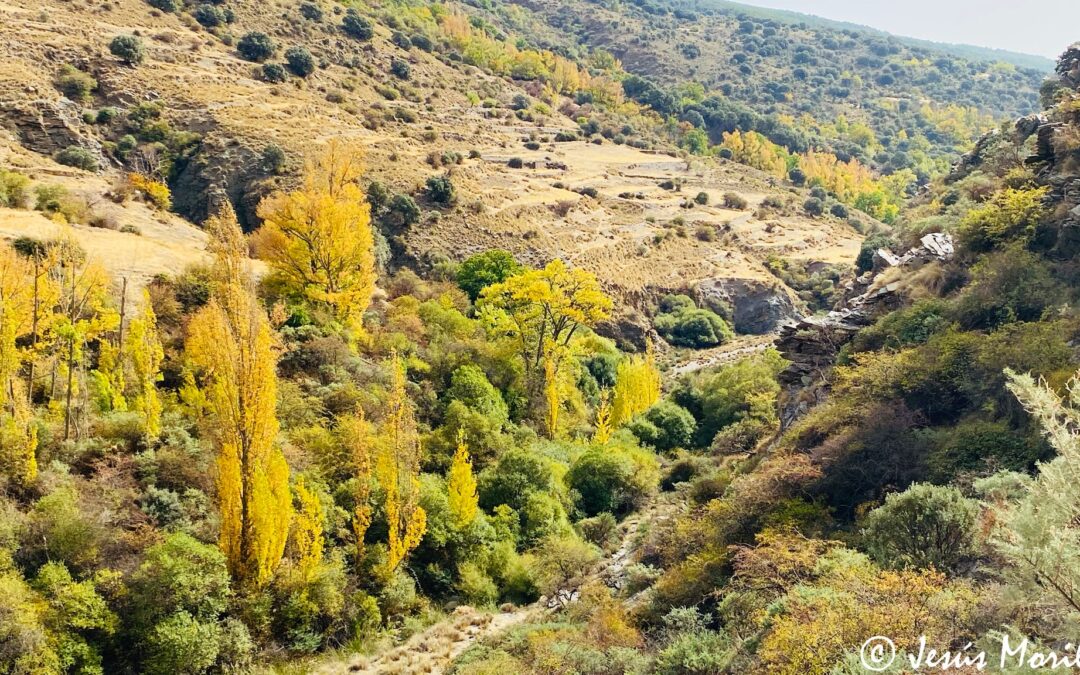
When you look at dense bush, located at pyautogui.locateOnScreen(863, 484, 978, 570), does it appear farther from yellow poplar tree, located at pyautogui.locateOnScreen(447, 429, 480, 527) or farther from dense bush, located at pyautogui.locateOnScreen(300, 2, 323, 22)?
dense bush, located at pyautogui.locateOnScreen(300, 2, 323, 22)

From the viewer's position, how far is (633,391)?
36031 mm

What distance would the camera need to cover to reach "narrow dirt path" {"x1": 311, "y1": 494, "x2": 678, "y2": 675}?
691 inches

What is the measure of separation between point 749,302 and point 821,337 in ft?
104

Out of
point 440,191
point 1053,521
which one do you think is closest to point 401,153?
point 440,191

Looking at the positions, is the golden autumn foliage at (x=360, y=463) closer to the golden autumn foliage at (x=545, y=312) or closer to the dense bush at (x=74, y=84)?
the golden autumn foliage at (x=545, y=312)

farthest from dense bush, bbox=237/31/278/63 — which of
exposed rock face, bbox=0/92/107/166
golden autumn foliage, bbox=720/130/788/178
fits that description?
golden autumn foliage, bbox=720/130/788/178

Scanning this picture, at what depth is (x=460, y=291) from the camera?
38.6 metres

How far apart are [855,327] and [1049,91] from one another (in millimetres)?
27372

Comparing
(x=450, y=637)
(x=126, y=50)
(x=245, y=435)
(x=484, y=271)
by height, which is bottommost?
(x=450, y=637)

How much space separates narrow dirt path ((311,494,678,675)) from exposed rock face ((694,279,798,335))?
34.6 metres

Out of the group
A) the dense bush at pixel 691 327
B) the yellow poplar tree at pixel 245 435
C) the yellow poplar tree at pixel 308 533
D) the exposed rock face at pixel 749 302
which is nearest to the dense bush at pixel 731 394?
the dense bush at pixel 691 327

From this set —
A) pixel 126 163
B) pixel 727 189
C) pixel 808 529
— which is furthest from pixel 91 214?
pixel 727 189

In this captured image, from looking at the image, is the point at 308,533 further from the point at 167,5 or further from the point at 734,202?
the point at 734,202

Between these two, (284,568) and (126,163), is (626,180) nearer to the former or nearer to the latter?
(126,163)
